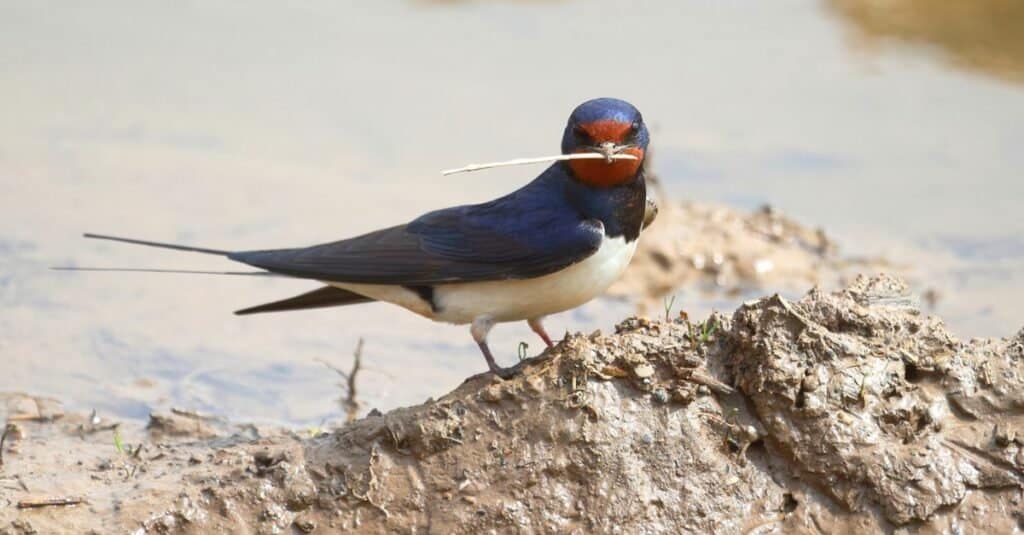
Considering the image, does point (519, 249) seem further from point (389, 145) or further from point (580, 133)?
point (389, 145)

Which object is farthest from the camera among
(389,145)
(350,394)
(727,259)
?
(389,145)

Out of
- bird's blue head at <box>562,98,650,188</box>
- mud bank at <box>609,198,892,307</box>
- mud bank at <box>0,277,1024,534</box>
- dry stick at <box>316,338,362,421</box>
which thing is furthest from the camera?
mud bank at <box>609,198,892,307</box>

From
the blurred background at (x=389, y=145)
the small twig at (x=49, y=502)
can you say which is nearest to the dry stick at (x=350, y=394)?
the blurred background at (x=389, y=145)

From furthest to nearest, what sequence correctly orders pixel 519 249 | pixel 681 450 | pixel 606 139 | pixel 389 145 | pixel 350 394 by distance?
pixel 389 145, pixel 350 394, pixel 519 249, pixel 606 139, pixel 681 450

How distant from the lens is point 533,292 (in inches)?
185

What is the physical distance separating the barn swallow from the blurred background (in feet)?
4.51

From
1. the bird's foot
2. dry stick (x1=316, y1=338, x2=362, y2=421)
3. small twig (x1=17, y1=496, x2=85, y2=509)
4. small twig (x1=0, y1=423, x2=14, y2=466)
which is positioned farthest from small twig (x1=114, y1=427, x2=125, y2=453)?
the bird's foot

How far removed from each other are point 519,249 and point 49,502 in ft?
4.75

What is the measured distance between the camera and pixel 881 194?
332 inches

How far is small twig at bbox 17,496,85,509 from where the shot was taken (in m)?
4.42

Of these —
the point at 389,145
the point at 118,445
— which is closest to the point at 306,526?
the point at 118,445

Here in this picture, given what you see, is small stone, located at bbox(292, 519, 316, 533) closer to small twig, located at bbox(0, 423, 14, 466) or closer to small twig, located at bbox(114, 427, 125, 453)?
small twig, located at bbox(114, 427, 125, 453)

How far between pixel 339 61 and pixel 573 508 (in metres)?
6.40

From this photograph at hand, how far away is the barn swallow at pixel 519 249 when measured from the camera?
456 centimetres
